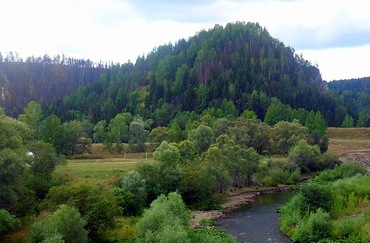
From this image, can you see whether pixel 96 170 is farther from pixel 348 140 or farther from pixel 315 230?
pixel 348 140

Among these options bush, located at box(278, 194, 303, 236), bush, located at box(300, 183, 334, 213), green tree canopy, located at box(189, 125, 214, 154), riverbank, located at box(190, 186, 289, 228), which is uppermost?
green tree canopy, located at box(189, 125, 214, 154)


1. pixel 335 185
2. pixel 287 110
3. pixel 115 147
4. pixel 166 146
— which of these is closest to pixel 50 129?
pixel 115 147

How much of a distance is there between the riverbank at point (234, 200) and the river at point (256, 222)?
148 cm

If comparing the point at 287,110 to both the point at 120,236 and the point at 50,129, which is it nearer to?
the point at 50,129

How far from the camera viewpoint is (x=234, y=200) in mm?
81812

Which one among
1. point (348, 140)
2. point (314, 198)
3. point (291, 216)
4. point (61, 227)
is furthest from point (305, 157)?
point (61, 227)

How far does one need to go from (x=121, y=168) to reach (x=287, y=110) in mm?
105741

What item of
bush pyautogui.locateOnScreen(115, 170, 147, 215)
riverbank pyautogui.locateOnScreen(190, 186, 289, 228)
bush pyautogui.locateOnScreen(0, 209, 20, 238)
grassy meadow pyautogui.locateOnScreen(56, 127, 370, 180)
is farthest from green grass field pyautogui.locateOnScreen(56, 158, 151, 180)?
bush pyautogui.locateOnScreen(0, 209, 20, 238)

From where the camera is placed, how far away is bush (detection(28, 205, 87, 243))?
1694 inches

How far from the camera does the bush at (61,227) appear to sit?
141ft

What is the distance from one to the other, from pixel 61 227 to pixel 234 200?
43603mm

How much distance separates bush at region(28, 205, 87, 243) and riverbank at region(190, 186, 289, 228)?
1966 centimetres

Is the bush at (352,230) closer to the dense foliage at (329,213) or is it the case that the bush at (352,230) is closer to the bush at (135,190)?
the dense foliage at (329,213)

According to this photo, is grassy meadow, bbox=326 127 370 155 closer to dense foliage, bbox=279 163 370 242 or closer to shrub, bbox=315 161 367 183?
shrub, bbox=315 161 367 183
